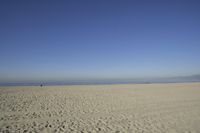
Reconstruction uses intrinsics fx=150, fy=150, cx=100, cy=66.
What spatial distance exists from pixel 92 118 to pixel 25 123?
Result: 10.5 ft

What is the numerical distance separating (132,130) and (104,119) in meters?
1.86

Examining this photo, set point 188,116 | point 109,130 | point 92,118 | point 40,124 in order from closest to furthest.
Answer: point 109,130
point 40,124
point 92,118
point 188,116

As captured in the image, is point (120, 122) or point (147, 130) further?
point (120, 122)

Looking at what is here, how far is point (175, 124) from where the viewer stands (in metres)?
7.10

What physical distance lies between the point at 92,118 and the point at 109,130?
1.91m

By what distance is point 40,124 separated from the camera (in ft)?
22.6

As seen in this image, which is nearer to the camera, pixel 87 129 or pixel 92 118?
pixel 87 129

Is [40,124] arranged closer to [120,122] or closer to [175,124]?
[120,122]

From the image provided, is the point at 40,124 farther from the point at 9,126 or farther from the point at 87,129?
the point at 87,129

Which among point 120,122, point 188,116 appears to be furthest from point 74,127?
point 188,116

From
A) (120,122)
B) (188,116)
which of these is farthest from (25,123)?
(188,116)

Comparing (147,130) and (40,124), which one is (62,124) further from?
(147,130)

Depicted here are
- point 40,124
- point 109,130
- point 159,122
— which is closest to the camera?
point 109,130

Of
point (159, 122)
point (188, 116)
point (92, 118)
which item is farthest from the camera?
point (188, 116)
